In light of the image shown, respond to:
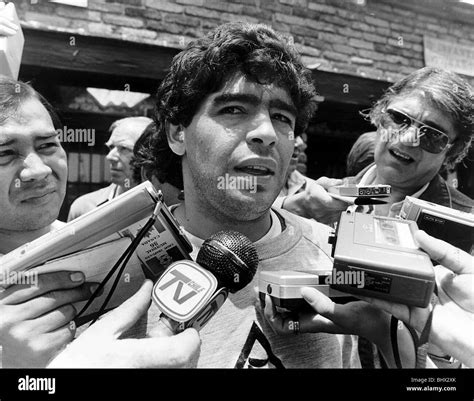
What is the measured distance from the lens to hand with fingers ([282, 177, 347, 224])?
4.92 ft

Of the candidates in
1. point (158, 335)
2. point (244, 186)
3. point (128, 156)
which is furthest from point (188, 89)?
point (128, 156)

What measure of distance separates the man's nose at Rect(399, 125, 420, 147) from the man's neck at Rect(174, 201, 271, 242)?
61 cm

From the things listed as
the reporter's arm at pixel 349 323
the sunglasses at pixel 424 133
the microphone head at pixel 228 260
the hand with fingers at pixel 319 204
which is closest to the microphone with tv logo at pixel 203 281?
the microphone head at pixel 228 260

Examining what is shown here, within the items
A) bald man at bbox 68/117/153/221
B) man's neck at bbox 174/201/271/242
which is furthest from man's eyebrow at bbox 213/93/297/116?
bald man at bbox 68/117/153/221

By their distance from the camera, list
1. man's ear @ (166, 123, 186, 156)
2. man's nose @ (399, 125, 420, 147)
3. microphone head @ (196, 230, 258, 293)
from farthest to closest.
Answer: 1. man's nose @ (399, 125, 420, 147)
2. man's ear @ (166, 123, 186, 156)
3. microphone head @ (196, 230, 258, 293)

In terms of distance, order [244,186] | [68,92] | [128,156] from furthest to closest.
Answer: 1. [68,92]
2. [128,156]
3. [244,186]

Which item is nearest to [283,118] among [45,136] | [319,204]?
[319,204]

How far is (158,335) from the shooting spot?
2.59ft

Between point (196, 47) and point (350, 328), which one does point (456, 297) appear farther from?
point (196, 47)

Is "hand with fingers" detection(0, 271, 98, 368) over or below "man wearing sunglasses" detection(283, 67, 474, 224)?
below

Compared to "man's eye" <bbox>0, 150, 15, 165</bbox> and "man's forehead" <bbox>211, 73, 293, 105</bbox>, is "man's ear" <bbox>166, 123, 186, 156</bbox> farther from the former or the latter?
"man's eye" <bbox>0, 150, 15, 165</bbox>

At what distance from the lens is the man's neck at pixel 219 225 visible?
121 centimetres
